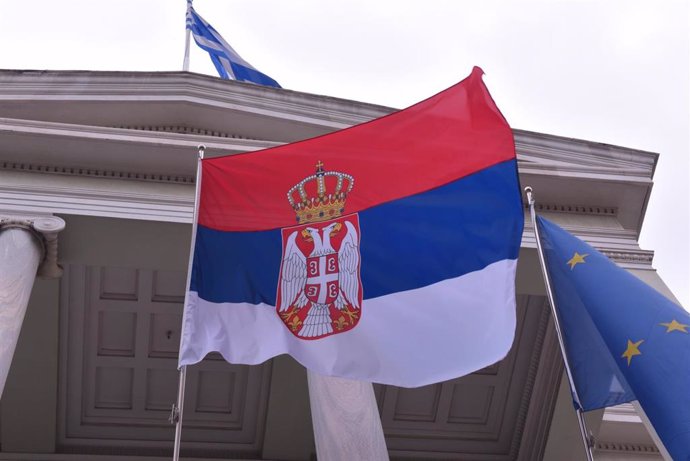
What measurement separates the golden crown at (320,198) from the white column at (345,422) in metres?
2.78

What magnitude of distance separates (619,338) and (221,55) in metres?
14.2

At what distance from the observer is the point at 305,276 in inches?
319

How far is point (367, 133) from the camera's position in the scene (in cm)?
888

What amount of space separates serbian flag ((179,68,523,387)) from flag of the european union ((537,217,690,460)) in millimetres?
851

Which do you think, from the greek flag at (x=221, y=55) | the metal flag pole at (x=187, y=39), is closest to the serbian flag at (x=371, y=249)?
the metal flag pole at (x=187, y=39)

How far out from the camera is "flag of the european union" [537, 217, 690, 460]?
6.98 metres

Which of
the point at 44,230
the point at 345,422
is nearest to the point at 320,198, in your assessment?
the point at 345,422

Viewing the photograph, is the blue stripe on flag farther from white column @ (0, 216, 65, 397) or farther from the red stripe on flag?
white column @ (0, 216, 65, 397)

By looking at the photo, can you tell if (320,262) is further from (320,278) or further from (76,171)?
(76,171)

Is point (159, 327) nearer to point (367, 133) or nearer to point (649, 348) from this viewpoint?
point (367, 133)

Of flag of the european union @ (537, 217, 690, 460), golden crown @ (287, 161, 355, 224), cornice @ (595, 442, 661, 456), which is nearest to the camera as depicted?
flag of the european union @ (537, 217, 690, 460)

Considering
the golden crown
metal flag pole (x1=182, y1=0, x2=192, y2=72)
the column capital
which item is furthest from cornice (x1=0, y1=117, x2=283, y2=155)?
metal flag pole (x1=182, y1=0, x2=192, y2=72)

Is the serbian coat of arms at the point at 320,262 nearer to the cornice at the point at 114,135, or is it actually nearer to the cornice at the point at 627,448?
the cornice at the point at 114,135

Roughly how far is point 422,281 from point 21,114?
8686 millimetres
